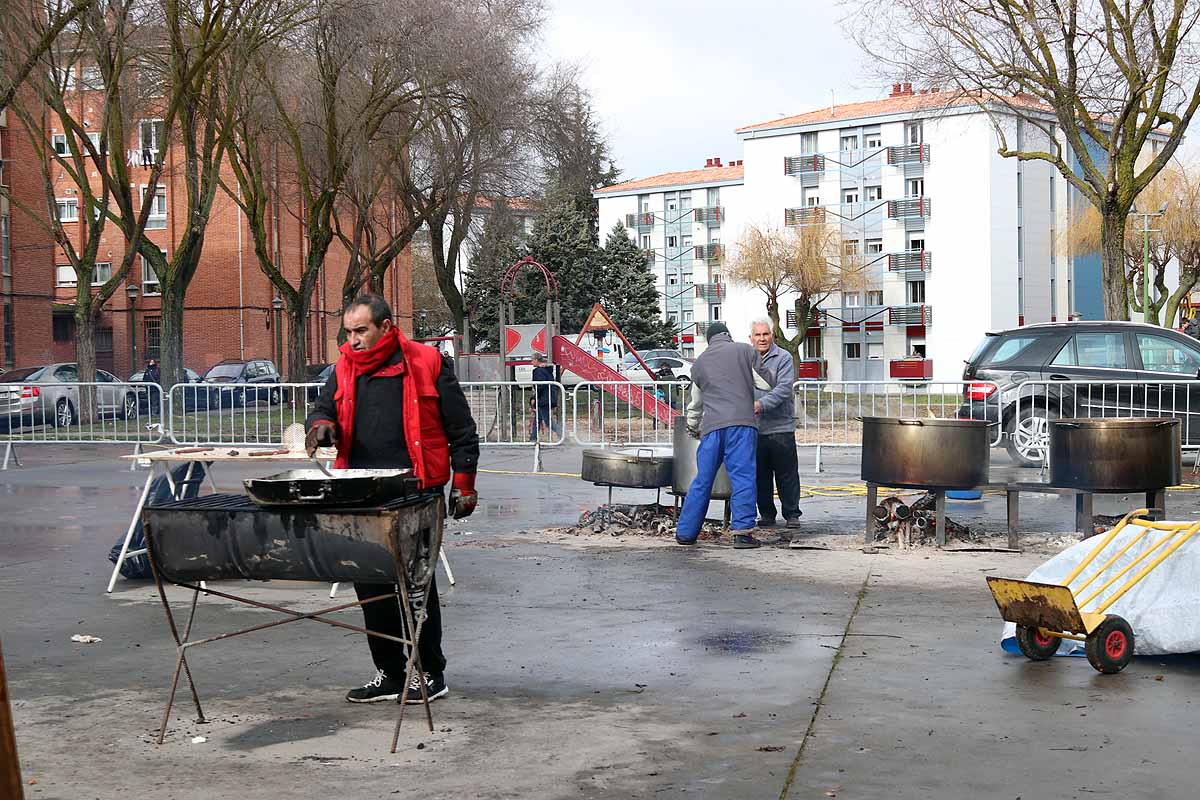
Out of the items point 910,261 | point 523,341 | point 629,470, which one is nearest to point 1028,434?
point 629,470

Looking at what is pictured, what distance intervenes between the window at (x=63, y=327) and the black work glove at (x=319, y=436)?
2120 inches

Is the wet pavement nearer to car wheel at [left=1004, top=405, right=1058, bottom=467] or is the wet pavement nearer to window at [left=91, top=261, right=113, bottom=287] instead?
car wheel at [left=1004, top=405, right=1058, bottom=467]

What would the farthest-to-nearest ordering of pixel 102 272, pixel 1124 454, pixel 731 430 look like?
1. pixel 102 272
2. pixel 731 430
3. pixel 1124 454

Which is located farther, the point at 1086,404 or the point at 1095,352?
the point at 1095,352

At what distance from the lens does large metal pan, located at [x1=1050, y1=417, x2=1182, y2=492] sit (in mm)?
9797

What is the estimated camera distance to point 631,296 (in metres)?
67.8

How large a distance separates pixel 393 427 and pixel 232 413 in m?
14.0

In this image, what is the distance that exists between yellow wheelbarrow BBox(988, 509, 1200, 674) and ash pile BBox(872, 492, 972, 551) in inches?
152

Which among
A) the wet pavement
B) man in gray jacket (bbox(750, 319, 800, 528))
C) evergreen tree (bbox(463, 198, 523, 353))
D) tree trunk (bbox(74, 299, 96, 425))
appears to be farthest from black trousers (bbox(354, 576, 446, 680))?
evergreen tree (bbox(463, 198, 523, 353))

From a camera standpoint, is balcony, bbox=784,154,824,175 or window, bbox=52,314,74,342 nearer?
window, bbox=52,314,74,342

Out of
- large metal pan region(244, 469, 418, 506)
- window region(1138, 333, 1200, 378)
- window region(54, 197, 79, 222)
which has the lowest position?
large metal pan region(244, 469, 418, 506)

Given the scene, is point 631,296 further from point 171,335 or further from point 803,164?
point 171,335

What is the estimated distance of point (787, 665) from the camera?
6629mm

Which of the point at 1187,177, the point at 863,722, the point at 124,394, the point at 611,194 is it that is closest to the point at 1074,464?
the point at 863,722
